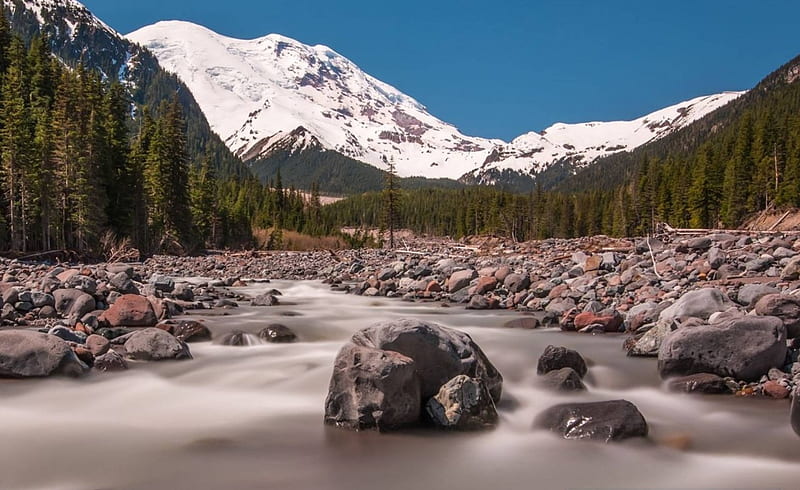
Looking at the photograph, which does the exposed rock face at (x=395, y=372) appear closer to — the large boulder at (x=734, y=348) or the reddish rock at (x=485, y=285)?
the large boulder at (x=734, y=348)

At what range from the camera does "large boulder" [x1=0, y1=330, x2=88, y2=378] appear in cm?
894

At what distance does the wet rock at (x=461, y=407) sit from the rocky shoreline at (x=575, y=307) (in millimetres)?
2316

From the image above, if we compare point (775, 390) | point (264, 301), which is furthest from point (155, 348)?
point (264, 301)

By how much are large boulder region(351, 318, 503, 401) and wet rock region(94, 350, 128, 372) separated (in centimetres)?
494

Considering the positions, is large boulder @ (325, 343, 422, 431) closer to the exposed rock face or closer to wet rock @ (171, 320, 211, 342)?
the exposed rock face

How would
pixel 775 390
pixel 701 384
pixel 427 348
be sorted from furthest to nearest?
1. pixel 701 384
2. pixel 775 390
3. pixel 427 348

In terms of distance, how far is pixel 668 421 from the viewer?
760 cm

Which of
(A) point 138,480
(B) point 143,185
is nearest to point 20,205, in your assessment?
(B) point 143,185

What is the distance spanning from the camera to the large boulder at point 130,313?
44.5 feet

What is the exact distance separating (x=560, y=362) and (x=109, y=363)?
797 cm

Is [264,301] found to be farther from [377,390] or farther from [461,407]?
[461,407]

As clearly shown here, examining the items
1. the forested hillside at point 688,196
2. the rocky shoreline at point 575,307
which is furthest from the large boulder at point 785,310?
the forested hillside at point 688,196

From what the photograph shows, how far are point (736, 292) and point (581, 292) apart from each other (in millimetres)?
5195

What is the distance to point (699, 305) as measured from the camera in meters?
11.9
